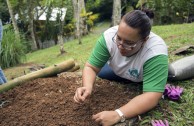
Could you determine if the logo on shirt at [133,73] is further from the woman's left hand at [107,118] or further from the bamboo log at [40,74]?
the bamboo log at [40,74]

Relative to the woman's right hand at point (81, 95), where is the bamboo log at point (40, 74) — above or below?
below

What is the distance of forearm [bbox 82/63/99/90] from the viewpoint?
2.71 m

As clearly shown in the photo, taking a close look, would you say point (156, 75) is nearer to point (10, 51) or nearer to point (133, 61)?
point (133, 61)

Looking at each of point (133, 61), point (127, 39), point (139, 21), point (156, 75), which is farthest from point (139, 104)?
point (139, 21)

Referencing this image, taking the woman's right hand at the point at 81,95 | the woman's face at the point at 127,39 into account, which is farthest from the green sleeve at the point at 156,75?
the woman's right hand at the point at 81,95

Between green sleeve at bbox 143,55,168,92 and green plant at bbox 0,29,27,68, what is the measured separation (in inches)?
243

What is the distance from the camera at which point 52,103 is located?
9.64ft

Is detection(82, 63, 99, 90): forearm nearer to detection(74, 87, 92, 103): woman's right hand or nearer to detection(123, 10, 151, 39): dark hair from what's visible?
detection(74, 87, 92, 103): woman's right hand

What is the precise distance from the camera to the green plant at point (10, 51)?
8180 mm

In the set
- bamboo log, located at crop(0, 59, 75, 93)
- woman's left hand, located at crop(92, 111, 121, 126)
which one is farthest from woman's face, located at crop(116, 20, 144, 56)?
bamboo log, located at crop(0, 59, 75, 93)

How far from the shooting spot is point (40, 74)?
12.6ft

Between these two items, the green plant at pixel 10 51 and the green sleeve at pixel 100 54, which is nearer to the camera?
the green sleeve at pixel 100 54

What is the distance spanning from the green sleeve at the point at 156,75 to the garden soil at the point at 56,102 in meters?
0.42

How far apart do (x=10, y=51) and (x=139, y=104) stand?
6.41m
